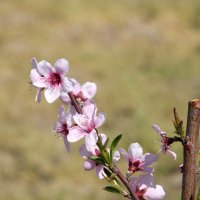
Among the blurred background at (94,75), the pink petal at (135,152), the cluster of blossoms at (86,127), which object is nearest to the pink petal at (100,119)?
the cluster of blossoms at (86,127)

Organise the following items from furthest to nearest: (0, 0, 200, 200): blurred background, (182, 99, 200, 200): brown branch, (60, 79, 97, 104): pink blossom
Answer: (0, 0, 200, 200): blurred background < (60, 79, 97, 104): pink blossom < (182, 99, 200, 200): brown branch

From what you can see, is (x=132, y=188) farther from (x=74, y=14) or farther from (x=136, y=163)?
(x=74, y=14)

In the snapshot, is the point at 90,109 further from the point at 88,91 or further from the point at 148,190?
the point at 148,190

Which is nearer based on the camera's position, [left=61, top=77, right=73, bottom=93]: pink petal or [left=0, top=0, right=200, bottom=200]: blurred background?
[left=61, top=77, right=73, bottom=93]: pink petal

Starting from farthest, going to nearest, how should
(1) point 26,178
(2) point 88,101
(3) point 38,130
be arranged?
(3) point 38,130
(1) point 26,178
(2) point 88,101

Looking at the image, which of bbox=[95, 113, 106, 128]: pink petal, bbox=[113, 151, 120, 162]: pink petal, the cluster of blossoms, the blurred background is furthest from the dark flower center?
the blurred background

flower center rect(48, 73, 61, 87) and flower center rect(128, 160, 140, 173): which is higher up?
flower center rect(48, 73, 61, 87)

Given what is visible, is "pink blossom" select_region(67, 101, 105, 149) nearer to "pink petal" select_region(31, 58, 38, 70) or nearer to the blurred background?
"pink petal" select_region(31, 58, 38, 70)

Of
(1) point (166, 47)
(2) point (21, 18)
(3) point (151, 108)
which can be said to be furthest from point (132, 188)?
(2) point (21, 18)
